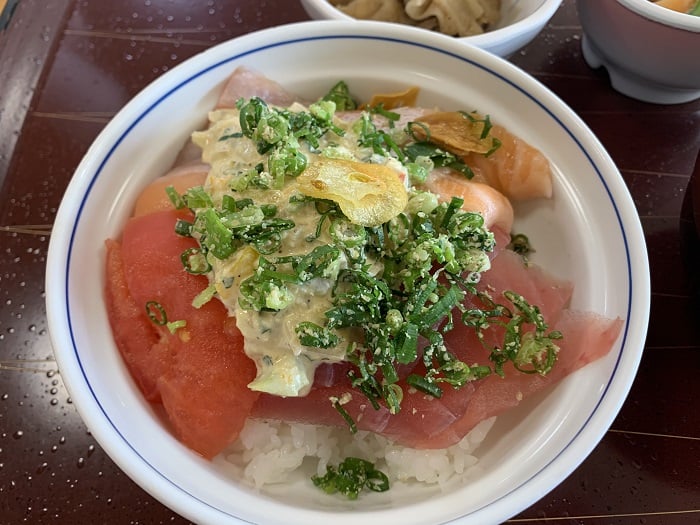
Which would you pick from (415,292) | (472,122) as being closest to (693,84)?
(472,122)

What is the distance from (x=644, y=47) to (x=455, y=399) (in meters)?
1.40

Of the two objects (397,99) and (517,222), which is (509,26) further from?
(517,222)

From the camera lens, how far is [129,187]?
1.70 metres

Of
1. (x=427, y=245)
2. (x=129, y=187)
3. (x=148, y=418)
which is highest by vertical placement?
(x=427, y=245)

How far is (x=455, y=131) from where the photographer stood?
1759mm

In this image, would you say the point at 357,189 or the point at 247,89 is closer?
the point at 357,189

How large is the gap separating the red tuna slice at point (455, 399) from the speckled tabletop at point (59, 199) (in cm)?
38

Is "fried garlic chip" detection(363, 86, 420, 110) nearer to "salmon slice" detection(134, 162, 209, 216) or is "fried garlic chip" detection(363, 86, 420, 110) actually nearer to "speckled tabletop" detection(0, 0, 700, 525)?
"salmon slice" detection(134, 162, 209, 216)

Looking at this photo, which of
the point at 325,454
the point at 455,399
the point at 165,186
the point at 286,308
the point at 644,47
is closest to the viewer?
the point at 286,308

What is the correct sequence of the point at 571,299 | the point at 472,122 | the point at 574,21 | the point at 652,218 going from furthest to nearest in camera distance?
1. the point at 574,21
2. the point at 652,218
3. the point at 472,122
4. the point at 571,299

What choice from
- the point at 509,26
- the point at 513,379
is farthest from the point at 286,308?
the point at 509,26

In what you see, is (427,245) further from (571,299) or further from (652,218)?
(652,218)

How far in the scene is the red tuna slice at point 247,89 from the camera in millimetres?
1773

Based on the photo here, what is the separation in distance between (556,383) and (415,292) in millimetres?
436
